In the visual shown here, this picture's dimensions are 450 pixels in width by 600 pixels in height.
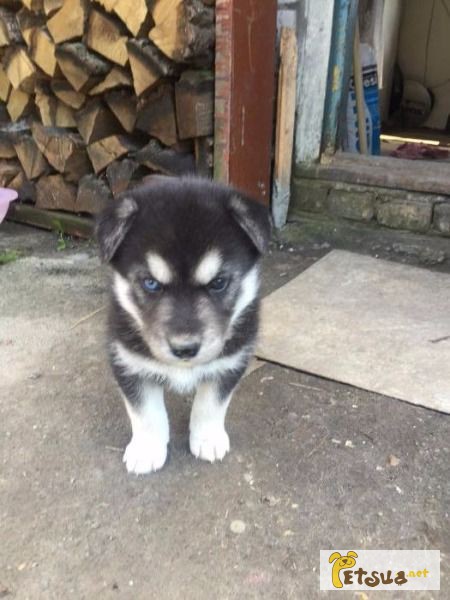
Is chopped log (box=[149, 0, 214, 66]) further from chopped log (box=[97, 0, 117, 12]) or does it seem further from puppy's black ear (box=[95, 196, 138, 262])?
puppy's black ear (box=[95, 196, 138, 262])

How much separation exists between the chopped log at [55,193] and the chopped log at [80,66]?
0.71 metres

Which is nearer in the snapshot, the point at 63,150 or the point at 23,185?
the point at 63,150

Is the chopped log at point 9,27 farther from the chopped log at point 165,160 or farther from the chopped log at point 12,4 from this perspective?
the chopped log at point 165,160

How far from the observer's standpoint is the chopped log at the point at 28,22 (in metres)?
3.84

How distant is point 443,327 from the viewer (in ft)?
9.92

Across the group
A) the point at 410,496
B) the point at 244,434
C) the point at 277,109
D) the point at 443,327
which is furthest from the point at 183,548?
the point at 277,109

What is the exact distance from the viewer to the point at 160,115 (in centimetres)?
362

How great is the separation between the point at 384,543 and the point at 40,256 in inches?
115

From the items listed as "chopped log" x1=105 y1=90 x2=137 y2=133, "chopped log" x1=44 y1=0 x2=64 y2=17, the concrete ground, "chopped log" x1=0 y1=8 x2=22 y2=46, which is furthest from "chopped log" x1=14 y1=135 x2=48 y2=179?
the concrete ground

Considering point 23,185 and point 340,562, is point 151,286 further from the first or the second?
point 23,185

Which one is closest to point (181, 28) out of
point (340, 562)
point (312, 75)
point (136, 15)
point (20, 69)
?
point (136, 15)

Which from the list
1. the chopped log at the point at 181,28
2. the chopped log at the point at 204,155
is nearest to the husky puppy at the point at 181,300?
the chopped log at the point at 181,28

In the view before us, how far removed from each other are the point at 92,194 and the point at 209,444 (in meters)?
2.40

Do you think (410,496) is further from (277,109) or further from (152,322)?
(277,109)
